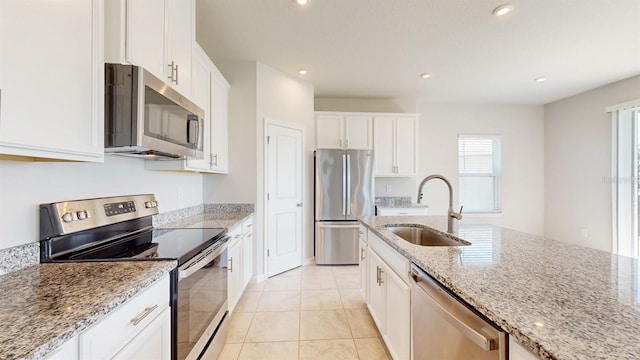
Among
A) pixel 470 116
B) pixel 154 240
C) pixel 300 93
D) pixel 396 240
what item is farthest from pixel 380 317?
pixel 470 116

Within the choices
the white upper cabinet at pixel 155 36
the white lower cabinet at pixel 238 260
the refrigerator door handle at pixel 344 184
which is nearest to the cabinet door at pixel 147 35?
the white upper cabinet at pixel 155 36

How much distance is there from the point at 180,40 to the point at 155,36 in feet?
1.02

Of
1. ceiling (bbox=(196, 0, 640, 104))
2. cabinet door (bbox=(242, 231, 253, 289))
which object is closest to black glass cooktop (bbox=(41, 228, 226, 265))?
cabinet door (bbox=(242, 231, 253, 289))

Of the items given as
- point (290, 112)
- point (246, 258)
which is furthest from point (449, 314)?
point (290, 112)

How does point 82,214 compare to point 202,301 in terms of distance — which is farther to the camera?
point 202,301

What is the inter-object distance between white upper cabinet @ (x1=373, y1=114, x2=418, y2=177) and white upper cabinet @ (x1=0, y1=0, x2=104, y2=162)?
3.67m

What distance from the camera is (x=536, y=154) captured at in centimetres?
483

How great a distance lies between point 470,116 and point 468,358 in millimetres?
4899

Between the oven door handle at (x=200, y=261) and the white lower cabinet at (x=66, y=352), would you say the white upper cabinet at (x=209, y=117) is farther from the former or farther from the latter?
the white lower cabinet at (x=66, y=352)

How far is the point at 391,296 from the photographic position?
161 cm

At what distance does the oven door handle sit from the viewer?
3.91 ft

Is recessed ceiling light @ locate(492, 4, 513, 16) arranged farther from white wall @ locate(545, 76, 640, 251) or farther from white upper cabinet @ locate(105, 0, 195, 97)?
white wall @ locate(545, 76, 640, 251)

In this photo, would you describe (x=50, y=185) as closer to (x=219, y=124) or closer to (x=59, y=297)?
(x=59, y=297)

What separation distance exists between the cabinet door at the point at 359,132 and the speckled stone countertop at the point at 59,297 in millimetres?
3393
